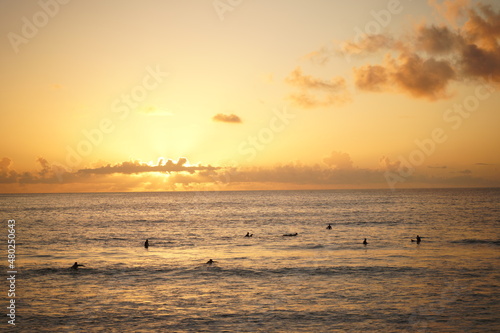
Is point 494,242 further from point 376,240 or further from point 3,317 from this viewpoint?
point 3,317

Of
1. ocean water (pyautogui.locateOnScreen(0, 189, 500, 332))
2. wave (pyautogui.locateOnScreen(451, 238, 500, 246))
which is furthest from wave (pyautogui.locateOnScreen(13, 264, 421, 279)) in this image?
wave (pyautogui.locateOnScreen(451, 238, 500, 246))

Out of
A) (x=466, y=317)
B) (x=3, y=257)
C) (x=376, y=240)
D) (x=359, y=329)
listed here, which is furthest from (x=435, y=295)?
(x=3, y=257)

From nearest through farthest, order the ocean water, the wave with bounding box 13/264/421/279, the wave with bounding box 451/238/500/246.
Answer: the ocean water < the wave with bounding box 13/264/421/279 < the wave with bounding box 451/238/500/246

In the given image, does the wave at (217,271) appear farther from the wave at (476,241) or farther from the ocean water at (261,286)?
the wave at (476,241)

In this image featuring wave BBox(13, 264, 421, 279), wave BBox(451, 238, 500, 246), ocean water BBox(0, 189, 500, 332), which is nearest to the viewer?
ocean water BBox(0, 189, 500, 332)

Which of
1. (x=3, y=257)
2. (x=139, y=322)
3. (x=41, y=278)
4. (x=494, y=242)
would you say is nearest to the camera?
(x=139, y=322)

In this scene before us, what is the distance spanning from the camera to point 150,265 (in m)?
47.8

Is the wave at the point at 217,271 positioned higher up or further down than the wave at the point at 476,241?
further down

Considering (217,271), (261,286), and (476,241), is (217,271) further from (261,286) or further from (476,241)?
(476,241)

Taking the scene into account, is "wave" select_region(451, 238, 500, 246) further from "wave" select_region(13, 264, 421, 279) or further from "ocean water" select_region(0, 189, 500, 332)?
"wave" select_region(13, 264, 421, 279)

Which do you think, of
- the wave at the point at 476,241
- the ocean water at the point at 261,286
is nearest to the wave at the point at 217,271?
the ocean water at the point at 261,286

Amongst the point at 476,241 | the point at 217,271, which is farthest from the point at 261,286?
the point at 476,241

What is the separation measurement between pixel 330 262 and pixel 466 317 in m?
21.3

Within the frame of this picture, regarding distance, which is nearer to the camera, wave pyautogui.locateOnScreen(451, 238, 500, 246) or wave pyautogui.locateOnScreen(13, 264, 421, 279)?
wave pyautogui.locateOnScreen(13, 264, 421, 279)
